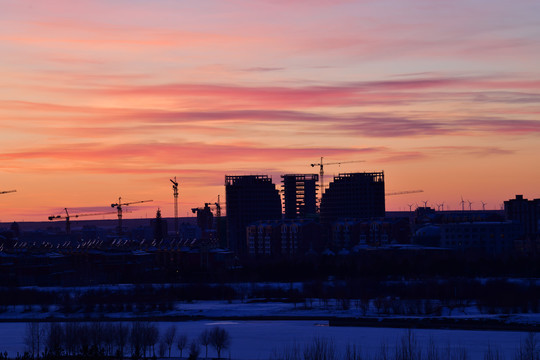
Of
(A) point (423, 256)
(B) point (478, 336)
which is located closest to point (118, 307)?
(B) point (478, 336)

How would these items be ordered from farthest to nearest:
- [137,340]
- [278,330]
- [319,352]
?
[278,330]
[137,340]
[319,352]

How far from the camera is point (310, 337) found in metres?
74.7

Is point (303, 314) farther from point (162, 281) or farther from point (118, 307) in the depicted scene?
point (162, 281)

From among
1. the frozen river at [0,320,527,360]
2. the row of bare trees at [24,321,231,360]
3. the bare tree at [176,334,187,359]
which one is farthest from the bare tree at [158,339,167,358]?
the bare tree at [176,334,187,359]

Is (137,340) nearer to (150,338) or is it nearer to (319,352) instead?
(150,338)

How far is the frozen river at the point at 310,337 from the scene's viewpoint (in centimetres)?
6694

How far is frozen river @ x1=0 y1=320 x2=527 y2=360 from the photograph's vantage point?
66938 mm

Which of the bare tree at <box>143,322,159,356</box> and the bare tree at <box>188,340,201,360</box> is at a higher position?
the bare tree at <box>143,322,159,356</box>

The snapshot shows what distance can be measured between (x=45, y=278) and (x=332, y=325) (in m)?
69.5

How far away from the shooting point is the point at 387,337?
7412 centimetres

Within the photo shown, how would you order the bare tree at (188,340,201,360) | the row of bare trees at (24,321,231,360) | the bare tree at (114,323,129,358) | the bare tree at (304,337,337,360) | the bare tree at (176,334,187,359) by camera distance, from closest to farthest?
the bare tree at (304,337,337,360) → the bare tree at (188,340,201,360) → the row of bare trees at (24,321,231,360) → the bare tree at (114,323,129,358) → the bare tree at (176,334,187,359)

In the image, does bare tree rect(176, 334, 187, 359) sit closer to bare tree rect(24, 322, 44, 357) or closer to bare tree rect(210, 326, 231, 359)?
bare tree rect(210, 326, 231, 359)

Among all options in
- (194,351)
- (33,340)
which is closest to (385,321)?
(194,351)

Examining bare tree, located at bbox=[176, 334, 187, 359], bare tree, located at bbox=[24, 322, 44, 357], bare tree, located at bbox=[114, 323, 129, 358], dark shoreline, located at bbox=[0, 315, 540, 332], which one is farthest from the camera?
dark shoreline, located at bbox=[0, 315, 540, 332]
